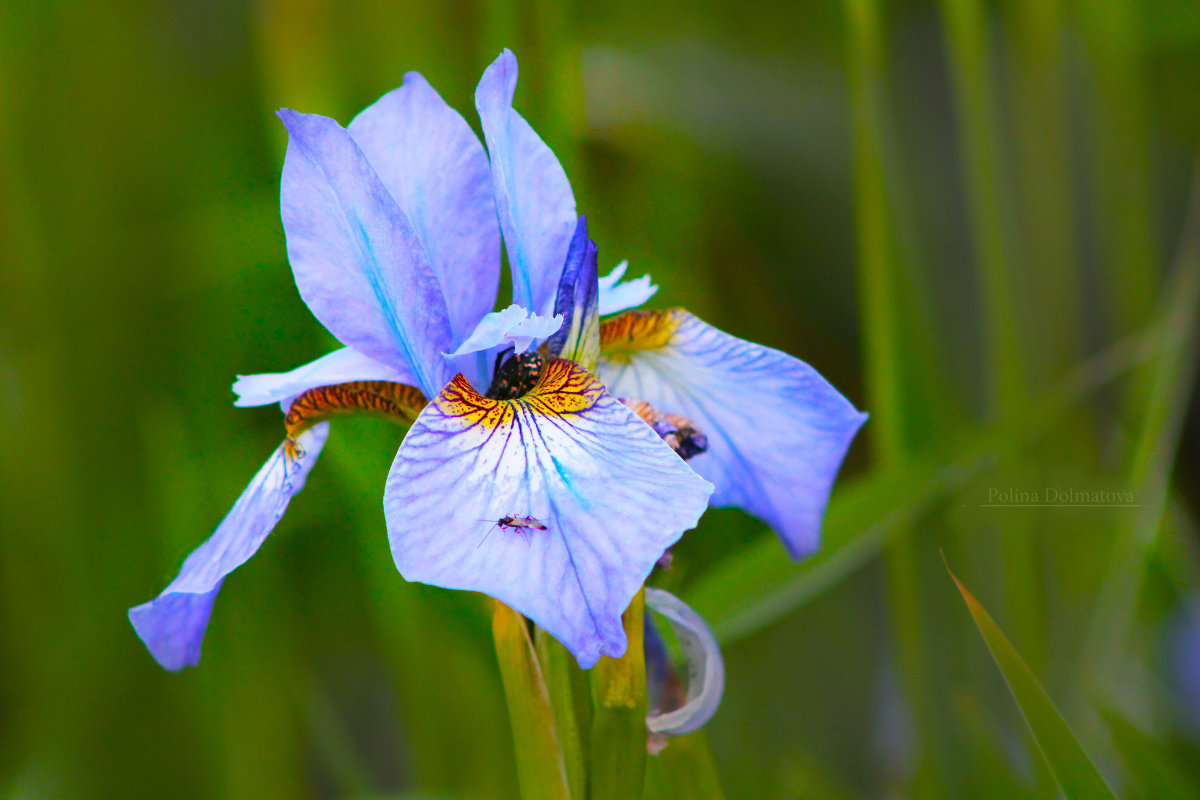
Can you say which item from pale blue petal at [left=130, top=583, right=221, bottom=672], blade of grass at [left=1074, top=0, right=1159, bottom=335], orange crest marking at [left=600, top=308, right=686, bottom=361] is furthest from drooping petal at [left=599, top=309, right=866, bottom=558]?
blade of grass at [left=1074, top=0, right=1159, bottom=335]

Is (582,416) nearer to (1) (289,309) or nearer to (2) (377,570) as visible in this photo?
(2) (377,570)

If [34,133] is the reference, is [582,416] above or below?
below

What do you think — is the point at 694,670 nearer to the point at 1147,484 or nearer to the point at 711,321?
the point at 1147,484

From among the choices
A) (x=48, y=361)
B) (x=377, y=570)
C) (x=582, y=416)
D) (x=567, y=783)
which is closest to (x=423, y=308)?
(x=582, y=416)

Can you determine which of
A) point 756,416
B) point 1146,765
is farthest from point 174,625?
point 1146,765

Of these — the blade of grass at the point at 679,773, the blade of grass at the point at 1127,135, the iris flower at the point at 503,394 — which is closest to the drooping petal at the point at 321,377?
the iris flower at the point at 503,394

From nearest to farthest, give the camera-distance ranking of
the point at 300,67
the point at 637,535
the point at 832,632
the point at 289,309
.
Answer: the point at 637,535
the point at 300,67
the point at 289,309
the point at 832,632
